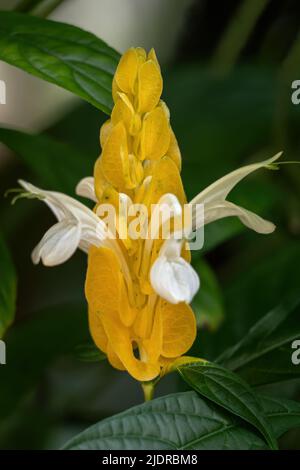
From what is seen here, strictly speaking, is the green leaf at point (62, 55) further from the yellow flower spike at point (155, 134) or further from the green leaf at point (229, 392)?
the green leaf at point (229, 392)

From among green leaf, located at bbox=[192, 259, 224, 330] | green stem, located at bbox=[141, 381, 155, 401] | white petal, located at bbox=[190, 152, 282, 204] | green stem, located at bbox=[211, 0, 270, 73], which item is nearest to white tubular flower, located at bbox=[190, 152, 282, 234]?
white petal, located at bbox=[190, 152, 282, 204]

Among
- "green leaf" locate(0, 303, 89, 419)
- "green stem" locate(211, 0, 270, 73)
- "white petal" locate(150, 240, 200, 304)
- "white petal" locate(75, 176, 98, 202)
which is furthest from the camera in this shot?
"green stem" locate(211, 0, 270, 73)

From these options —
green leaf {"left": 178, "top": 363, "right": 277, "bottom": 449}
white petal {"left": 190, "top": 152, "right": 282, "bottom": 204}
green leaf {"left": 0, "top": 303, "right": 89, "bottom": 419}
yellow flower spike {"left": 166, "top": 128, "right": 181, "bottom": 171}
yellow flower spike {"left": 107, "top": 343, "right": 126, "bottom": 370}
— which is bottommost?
green leaf {"left": 0, "top": 303, "right": 89, "bottom": 419}

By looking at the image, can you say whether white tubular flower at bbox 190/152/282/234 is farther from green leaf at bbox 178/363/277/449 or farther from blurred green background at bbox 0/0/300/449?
blurred green background at bbox 0/0/300/449

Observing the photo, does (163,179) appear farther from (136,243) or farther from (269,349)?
(269,349)

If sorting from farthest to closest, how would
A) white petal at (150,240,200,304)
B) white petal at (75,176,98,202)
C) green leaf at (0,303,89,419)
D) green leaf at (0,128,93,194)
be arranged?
green leaf at (0,303,89,419), green leaf at (0,128,93,194), white petal at (75,176,98,202), white petal at (150,240,200,304)

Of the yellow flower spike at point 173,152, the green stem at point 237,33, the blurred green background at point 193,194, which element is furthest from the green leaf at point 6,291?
the green stem at point 237,33
